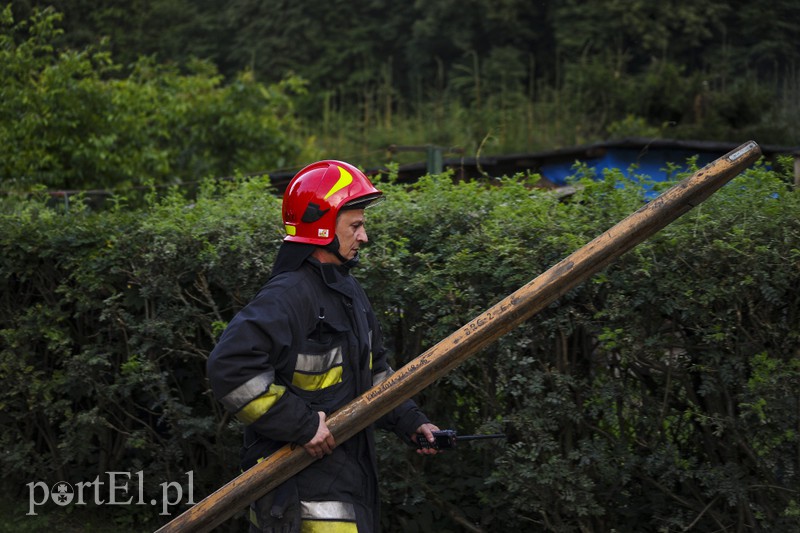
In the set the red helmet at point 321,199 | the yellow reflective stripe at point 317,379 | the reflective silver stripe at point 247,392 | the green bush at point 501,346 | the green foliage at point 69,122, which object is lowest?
the green foliage at point 69,122

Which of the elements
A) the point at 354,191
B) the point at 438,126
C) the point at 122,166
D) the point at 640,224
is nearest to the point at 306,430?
the point at 354,191

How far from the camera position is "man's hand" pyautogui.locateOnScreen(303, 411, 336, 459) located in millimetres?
3580

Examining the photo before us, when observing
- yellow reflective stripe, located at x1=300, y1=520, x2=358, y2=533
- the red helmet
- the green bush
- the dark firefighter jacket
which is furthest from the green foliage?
yellow reflective stripe, located at x1=300, y1=520, x2=358, y2=533

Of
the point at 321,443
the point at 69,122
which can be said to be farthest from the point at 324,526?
the point at 69,122

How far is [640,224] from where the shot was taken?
3.69 meters

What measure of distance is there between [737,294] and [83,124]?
1122cm

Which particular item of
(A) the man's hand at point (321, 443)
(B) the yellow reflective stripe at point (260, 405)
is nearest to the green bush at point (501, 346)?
(A) the man's hand at point (321, 443)

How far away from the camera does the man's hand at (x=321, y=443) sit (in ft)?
11.7

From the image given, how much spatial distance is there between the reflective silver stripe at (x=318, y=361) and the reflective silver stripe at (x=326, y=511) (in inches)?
19.1

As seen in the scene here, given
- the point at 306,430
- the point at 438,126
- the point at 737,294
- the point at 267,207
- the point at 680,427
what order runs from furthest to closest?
1. the point at 438,126
2. the point at 267,207
3. the point at 680,427
4. the point at 737,294
5. the point at 306,430

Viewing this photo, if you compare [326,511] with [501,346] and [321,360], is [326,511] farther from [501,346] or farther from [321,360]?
[501,346]

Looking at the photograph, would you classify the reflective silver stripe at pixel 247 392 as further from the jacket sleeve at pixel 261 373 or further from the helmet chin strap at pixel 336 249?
the helmet chin strap at pixel 336 249

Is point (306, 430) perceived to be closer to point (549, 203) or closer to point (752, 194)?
point (549, 203)

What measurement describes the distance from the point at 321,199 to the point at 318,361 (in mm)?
607
